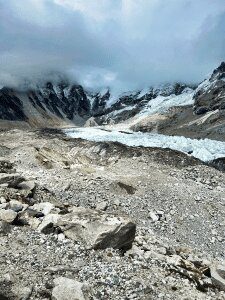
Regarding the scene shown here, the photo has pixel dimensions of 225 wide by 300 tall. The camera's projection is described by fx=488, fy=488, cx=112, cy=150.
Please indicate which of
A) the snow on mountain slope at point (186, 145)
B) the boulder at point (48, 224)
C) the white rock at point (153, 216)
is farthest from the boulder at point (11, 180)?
the snow on mountain slope at point (186, 145)

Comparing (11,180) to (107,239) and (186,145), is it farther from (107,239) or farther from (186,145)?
(186,145)

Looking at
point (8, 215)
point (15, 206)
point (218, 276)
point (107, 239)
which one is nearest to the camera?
point (107, 239)

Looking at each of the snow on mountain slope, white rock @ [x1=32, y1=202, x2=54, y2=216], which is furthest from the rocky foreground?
the snow on mountain slope

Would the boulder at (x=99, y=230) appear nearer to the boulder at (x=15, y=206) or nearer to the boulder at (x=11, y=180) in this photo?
the boulder at (x=15, y=206)

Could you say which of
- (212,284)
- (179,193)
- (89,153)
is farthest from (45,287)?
(89,153)

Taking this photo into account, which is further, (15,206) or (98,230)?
(15,206)

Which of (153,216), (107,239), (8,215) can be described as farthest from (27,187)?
(153,216)

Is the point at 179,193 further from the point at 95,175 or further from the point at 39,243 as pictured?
the point at 39,243
